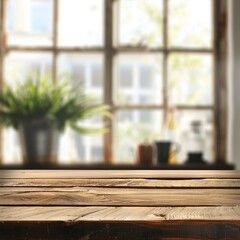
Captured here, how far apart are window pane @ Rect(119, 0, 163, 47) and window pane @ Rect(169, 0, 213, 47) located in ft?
0.25

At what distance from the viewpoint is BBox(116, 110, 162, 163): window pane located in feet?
9.33

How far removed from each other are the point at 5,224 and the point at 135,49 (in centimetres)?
230

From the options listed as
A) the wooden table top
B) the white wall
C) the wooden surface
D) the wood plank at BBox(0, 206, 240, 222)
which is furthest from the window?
the wood plank at BBox(0, 206, 240, 222)

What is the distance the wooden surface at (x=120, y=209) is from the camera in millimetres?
629

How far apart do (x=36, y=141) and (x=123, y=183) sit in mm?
1569

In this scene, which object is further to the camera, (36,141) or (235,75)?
(235,75)

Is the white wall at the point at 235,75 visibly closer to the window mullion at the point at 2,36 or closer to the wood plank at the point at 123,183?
the window mullion at the point at 2,36

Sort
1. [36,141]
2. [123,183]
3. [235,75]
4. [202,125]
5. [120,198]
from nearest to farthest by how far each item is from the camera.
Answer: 1. [120,198]
2. [123,183]
3. [36,141]
4. [235,75]
5. [202,125]

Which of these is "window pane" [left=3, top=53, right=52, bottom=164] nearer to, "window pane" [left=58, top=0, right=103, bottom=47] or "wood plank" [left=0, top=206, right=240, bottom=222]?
"window pane" [left=58, top=0, right=103, bottom=47]

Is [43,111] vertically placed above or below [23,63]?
below

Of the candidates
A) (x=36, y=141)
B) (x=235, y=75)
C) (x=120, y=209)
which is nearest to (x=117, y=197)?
(x=120, y=209)

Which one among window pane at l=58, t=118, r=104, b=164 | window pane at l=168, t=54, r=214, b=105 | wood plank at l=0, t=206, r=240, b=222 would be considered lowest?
window pane at l=58, t=118, r=104, b=164

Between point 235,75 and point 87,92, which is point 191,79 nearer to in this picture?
point 235,75

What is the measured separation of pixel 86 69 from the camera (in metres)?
2.84
